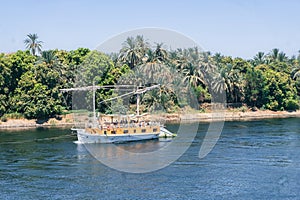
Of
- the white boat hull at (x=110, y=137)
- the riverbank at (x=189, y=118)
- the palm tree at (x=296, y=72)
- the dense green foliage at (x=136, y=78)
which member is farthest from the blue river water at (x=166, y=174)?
the palm tree at (x=296, y=72)

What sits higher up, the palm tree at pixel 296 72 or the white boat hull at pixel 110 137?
the palm tree at pixel 296 72

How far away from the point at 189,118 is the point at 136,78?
50.5ft

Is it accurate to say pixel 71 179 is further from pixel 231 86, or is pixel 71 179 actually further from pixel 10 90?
pixel 231 86

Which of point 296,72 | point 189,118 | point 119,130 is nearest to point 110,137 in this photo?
point 119,130

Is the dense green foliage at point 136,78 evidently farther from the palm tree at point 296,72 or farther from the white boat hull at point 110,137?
the white boat hull at point 110,137

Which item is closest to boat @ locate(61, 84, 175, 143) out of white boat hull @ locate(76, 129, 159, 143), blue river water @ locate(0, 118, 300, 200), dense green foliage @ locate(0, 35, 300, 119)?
white boat hull @ locate(76, 129, 159, 143)

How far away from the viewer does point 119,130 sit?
79.6m

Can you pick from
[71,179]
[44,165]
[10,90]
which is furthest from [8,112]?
[71,179]

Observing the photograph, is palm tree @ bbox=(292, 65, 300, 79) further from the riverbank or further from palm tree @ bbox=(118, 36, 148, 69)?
palm tree @ bbox=(118, 36, 148, 69)

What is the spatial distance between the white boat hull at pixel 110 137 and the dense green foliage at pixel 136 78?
26089 mm

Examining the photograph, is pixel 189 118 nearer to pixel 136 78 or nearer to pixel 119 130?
pixel 136 78

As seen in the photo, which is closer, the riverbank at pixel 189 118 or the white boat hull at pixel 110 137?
the white boat hull at pixel 110 137

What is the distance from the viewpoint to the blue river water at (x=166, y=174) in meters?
45.8

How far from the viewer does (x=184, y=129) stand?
9362cm
